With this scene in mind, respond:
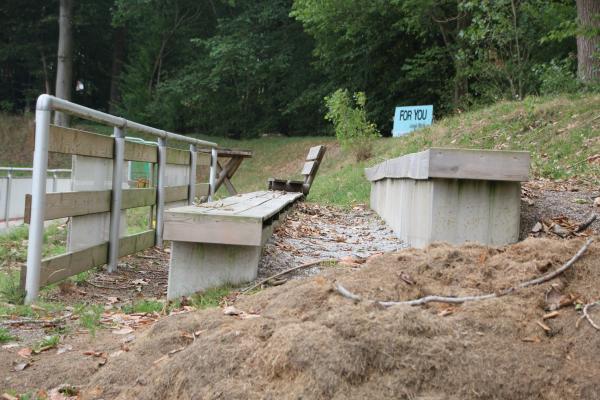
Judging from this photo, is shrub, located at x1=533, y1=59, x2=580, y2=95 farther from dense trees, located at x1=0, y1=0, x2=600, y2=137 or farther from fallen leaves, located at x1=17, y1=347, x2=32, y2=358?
fallen leaves, located at x1=17, y1=347, x2=32, y2=358

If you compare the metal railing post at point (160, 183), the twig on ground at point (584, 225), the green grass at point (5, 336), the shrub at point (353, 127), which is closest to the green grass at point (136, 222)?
the metal railing post at point (160, 183)

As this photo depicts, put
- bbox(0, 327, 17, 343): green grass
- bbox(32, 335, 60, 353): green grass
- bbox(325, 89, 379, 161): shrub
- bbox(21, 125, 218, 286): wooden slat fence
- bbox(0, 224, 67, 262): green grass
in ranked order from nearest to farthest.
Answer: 1. bbox(32, 335, 60, 353): green grass
2. bbox(0, 327, 17, 343): green grass
3. bbox(21, 125, 218, 286): wooden slat fence
4. bbox(0, 224, 67, 262): green grass
5. bbox(325, 89, 379, 161): shrub

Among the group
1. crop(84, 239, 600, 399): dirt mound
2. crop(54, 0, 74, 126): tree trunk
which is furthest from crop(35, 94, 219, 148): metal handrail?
crop(54, 0, 74, 126): tree trunk

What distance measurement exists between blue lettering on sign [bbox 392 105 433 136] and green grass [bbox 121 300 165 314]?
1547 centimetres

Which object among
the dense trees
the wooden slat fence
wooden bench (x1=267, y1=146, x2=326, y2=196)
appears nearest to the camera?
the wooden slat fence

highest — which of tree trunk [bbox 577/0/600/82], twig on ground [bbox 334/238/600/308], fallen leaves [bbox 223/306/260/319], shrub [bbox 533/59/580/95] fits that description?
tree trunk [bbox 577/0/600/82]

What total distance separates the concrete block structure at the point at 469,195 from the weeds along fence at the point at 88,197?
2.47m

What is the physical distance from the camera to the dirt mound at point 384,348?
7.75ft

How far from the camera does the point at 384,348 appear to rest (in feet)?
8.08

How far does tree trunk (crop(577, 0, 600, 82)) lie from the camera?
1442 cm

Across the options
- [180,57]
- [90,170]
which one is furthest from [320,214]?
[180,57]

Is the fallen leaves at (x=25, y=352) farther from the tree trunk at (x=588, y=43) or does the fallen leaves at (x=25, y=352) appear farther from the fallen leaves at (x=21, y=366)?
the tree trunk at (x=588, y=43)

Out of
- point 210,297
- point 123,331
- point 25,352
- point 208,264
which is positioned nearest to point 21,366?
point 25,352

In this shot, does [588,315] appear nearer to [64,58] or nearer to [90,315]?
[90,315]
